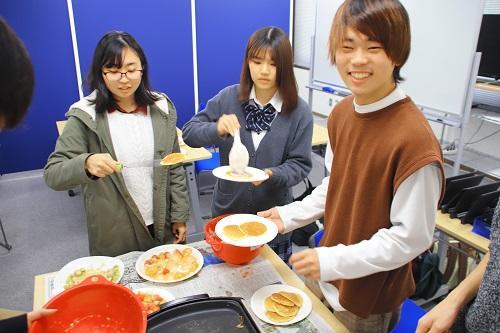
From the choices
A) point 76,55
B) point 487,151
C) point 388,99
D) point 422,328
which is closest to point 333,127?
point 388,99

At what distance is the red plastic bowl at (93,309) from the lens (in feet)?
3.06

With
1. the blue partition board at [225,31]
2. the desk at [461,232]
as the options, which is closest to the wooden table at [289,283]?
the desk at [461,232]

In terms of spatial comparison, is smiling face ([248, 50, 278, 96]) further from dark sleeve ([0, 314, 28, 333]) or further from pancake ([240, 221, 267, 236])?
dark sleeve ([0, 314, 28, 333])

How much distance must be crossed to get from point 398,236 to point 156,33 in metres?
4.45

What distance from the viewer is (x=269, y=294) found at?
1.24m

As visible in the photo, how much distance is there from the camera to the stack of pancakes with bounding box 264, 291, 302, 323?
1139 mm

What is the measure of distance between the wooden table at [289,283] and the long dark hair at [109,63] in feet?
2.36

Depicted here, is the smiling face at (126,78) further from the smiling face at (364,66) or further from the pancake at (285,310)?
the pancake at (285,310)

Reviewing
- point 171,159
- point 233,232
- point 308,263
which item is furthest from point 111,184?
point 308,263

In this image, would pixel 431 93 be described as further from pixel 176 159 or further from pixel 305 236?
pixel 176 159

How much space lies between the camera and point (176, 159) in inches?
63.6

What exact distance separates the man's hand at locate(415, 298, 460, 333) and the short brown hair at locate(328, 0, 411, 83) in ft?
2.13

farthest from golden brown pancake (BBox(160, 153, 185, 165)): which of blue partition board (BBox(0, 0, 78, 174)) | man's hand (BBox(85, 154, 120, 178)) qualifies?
blue partition board (BBox(0, 0, 78, 174))

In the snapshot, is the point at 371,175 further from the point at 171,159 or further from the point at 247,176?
the point at 171,159
